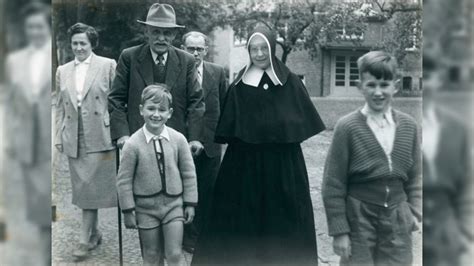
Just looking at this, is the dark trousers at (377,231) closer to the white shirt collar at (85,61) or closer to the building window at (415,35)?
the building window at (415,35)

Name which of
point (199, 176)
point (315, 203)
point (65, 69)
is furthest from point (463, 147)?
point (65, 69)

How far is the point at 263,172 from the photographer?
404 cm

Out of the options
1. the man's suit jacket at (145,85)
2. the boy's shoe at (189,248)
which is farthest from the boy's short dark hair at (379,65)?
the boy's shoe at (189,248)

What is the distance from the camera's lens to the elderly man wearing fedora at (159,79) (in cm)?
402

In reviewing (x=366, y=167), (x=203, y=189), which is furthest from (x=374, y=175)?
(x=203, y=189)

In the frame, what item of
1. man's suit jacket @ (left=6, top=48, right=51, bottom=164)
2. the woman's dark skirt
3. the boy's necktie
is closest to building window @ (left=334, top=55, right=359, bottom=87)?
the woman's dark skirt

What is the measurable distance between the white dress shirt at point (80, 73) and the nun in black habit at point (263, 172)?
38.9 inches

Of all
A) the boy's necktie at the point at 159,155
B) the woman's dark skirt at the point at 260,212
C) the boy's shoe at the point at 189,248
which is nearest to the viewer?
the boy's necktie at the point at 159,155

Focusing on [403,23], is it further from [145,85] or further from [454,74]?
[145,85]

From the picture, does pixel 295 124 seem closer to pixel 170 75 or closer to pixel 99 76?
pixel 170 75

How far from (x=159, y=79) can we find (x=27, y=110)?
1.04 meters

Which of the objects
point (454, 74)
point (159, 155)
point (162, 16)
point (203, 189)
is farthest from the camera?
point (454, 74)

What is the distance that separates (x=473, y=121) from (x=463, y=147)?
199mm

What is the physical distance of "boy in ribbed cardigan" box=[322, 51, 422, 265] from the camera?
3941 mm
